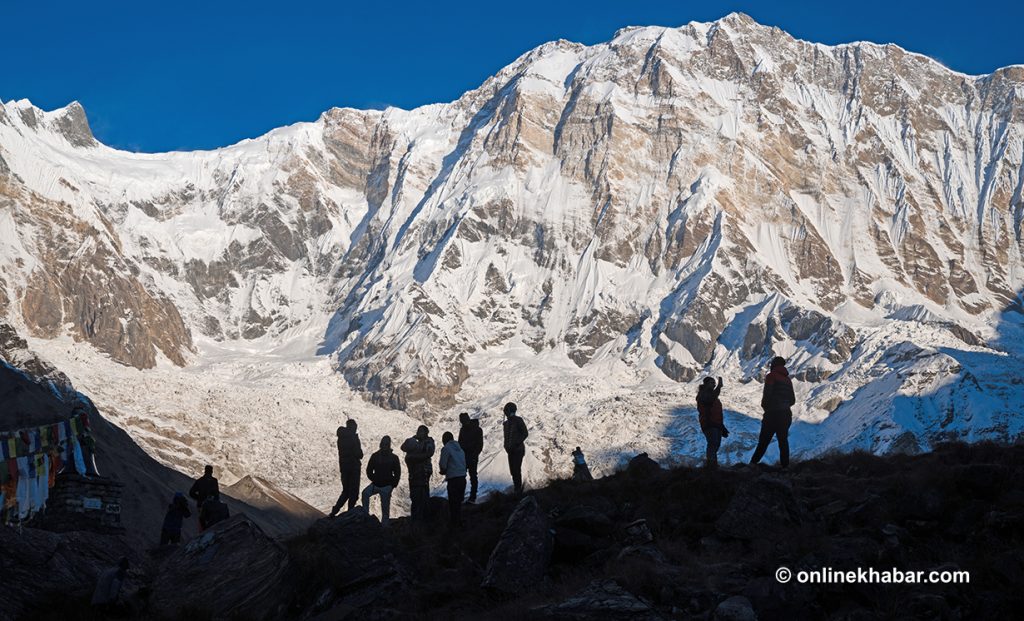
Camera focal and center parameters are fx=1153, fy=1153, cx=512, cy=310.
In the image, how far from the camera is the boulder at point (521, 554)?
18.2 meters

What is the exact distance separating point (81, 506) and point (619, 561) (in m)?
14.2

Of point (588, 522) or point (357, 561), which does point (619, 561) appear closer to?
point (588, 522)

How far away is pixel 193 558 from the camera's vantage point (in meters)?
18.4

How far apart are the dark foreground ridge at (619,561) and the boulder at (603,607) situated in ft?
Result: 0.09

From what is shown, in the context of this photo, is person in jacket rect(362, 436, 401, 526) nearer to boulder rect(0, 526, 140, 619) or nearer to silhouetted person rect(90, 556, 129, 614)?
boulder rect(0, 526, 140, 619)

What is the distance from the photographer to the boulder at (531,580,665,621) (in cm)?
1545

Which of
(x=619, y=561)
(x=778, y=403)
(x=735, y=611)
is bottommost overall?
(x=735, y=611)

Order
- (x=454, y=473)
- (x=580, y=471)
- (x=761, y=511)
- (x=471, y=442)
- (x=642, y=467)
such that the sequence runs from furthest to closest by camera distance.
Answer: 1. (x=580, y=471)
2. (x=471, y=442)
3. (x=642, y=467)
4. (x=454, y=473)
5. (x=761, y=511)

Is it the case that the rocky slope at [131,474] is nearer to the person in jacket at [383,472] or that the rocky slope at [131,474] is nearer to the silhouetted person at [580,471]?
the silhouetted person at [580,471]

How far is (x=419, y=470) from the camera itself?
25.5 m

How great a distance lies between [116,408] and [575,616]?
17212 centimetres

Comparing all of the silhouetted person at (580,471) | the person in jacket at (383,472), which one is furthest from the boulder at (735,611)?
the person in jacket at (383,472)

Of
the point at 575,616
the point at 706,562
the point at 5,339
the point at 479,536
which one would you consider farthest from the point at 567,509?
the point at 5,339

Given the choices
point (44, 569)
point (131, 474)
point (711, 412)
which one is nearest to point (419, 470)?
point (711, 412)
